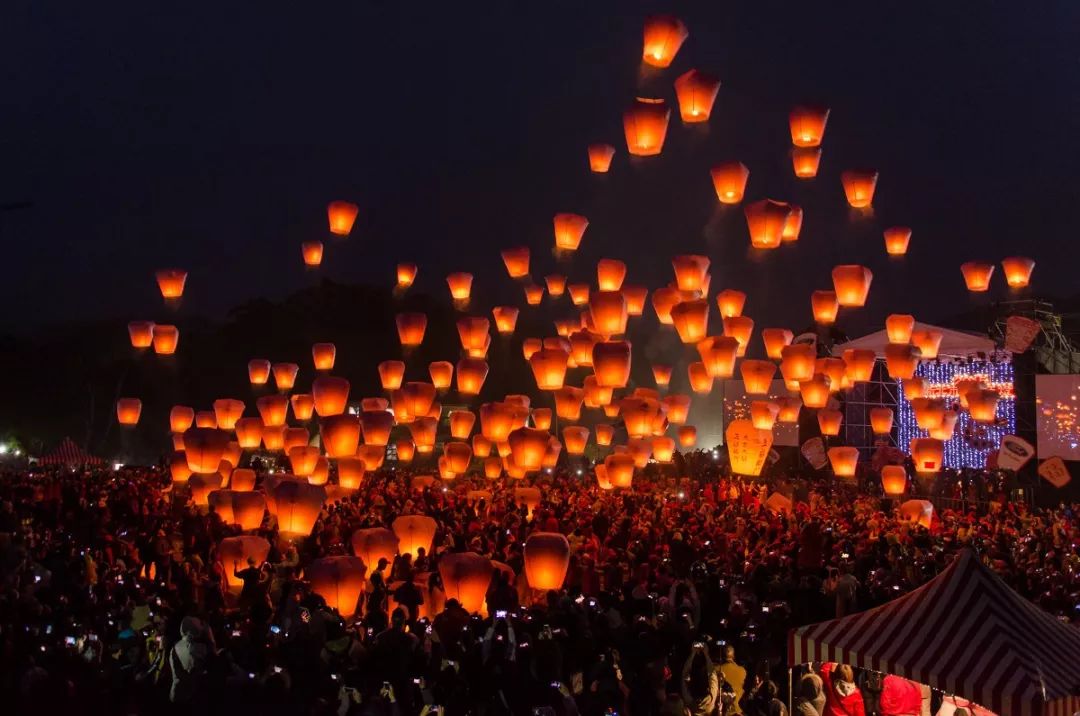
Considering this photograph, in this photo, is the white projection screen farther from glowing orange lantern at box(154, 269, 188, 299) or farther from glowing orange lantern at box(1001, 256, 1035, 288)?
glowing orange lantern at box(154, 269, 188, 299)

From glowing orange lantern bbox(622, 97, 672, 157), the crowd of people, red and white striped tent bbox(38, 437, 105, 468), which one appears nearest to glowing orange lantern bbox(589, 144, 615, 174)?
glowing orange lantern bbox(622, 97, 672, 157)

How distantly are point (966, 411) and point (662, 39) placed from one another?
41.7 ft

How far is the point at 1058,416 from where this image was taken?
19.1m

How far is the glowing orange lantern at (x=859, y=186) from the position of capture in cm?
1427

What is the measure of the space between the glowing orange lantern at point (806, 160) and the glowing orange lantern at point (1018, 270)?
17.2 ft

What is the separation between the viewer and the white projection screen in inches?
742

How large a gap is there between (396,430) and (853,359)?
56.7ft

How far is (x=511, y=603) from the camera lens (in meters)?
7.64

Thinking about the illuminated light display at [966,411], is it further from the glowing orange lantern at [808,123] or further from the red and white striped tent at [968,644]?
the red and white striped tent at [968,644]

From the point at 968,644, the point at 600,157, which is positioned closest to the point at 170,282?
the point at 600,157

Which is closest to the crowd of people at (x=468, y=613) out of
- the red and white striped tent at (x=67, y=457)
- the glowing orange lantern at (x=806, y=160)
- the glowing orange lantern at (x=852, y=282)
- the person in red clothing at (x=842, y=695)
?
the person in red clothing at (x=842, y=695)

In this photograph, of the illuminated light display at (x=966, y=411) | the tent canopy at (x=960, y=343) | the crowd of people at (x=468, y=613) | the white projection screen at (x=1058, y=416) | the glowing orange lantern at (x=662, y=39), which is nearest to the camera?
the crowd of people at (x=468, y=613)

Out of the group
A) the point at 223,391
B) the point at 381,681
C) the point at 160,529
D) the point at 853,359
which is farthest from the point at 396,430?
the point at 381,681

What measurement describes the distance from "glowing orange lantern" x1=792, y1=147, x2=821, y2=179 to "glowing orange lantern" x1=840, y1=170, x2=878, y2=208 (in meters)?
0.65
